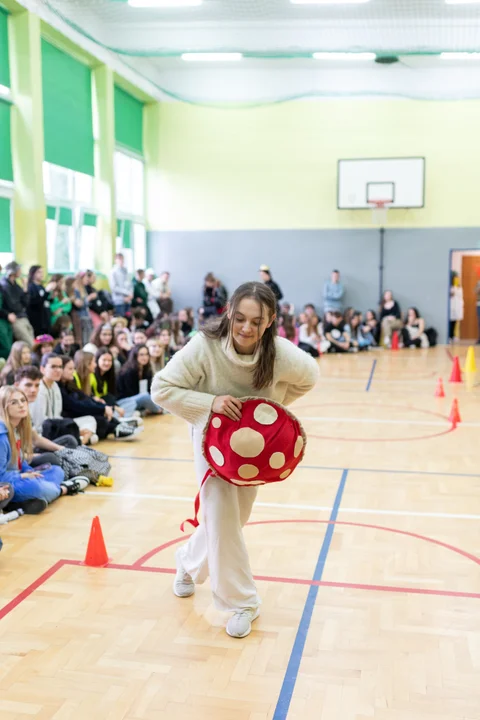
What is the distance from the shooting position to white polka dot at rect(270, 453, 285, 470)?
3.11 metres

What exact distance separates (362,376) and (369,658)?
8.91 metres

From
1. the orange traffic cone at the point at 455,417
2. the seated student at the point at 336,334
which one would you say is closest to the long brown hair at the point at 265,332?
the orange traffic cone at the point at 455,417

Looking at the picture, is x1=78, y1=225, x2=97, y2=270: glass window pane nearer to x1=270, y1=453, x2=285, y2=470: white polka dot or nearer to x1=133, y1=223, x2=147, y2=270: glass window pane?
x1=133, y1=223, x2=147, y2=270: glass window pane

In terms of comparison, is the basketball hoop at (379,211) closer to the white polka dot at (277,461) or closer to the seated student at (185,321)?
the seated student at (185,321)

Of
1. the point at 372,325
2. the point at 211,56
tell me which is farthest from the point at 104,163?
the point at 372,325

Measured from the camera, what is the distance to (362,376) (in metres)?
11.9

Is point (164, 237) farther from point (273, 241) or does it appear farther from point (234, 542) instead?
point (234, 542)

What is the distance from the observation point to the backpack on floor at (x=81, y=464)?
5828 mm

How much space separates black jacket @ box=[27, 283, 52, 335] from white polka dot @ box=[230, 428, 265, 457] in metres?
8.21

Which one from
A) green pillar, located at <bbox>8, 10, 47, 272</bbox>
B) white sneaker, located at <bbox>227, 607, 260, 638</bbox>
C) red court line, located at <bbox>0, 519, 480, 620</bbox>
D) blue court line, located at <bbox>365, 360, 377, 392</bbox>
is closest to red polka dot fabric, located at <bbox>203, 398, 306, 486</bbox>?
white sneaker, located at <bbox>227, 607, 260, 638</bbox>

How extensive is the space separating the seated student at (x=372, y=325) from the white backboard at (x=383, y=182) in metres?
2.45

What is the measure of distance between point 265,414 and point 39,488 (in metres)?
2.65

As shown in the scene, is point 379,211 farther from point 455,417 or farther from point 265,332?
point 265,332

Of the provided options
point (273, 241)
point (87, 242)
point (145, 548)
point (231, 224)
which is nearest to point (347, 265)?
point (273, 241)
